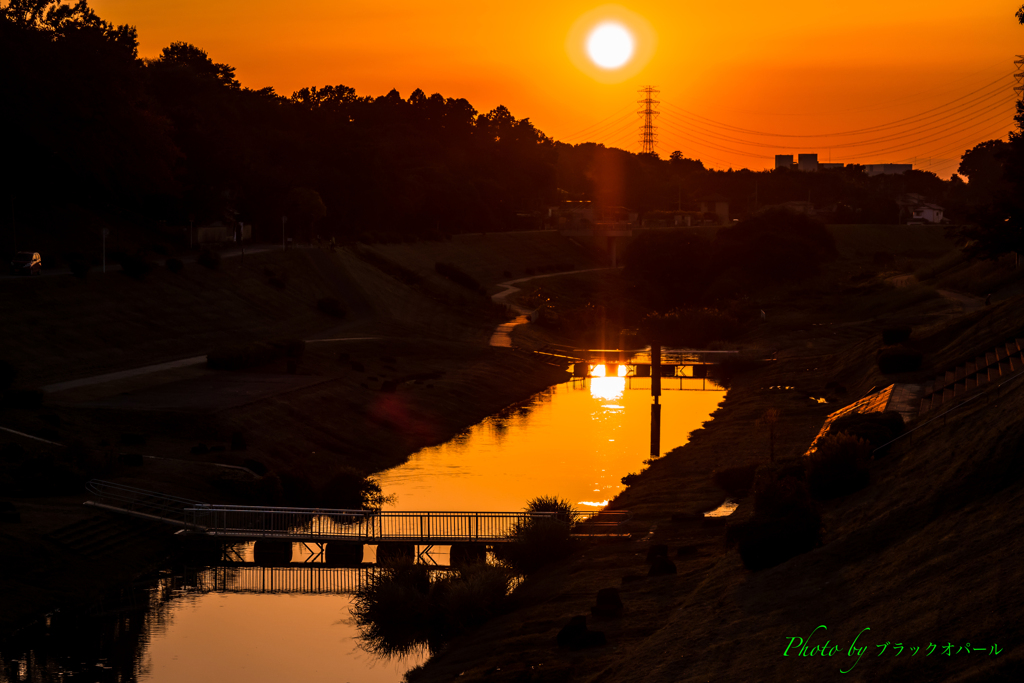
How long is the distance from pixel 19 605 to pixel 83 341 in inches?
1544

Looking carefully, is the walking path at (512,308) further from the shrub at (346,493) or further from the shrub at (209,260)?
the shrub at (346,493)

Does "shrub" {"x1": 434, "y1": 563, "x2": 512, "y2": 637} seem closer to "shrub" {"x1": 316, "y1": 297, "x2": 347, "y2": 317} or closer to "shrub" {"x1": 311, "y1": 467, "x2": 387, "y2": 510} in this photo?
"shrub" {"x1": 311, "y1": 467, "x2": 387, "y2": 510}

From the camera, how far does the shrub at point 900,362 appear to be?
66.8m

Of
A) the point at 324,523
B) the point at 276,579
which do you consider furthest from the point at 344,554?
the point at 324,523

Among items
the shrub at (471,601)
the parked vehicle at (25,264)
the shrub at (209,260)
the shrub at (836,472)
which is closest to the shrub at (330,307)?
the shrub at (209,260)

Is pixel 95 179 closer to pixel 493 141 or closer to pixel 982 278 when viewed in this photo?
pixel 982 278

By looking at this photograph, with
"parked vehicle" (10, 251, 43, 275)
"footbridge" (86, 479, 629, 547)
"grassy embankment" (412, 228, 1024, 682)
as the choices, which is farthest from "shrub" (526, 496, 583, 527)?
"parked vehicle" (10, 251, 43, 275)

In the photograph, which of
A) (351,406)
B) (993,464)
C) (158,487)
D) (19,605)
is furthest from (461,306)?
(993,464)

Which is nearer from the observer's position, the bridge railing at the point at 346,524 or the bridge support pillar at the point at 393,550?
the bridge support pillar at the point at 393,550

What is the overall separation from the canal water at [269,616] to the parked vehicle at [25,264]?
3484 cm

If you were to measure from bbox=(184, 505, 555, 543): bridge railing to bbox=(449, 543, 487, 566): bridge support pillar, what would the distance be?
28cm

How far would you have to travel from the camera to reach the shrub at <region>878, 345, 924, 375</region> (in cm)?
6675

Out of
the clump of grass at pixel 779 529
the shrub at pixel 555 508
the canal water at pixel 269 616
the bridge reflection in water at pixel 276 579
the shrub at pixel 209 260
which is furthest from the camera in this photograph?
the shrub at pixel 209 260

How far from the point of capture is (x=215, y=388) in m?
65.6
